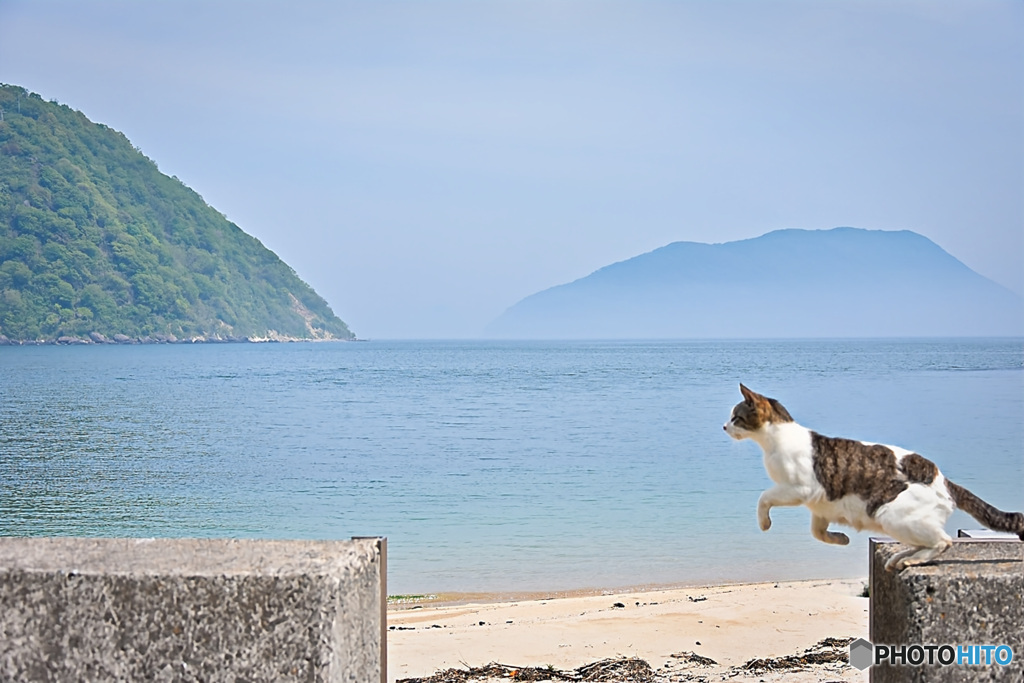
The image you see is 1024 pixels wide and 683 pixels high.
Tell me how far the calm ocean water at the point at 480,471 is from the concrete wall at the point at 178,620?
808 centimetres

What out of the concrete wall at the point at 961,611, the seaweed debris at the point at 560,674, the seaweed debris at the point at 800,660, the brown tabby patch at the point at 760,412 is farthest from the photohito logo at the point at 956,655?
the seaweed debris at the point at 800,660

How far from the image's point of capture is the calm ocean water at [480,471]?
11.9m

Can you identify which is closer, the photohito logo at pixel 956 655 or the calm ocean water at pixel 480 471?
the photohito logo at pixel 956 655

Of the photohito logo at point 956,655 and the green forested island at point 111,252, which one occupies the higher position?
the green forested island at point 111,252

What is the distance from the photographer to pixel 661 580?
10648 millimetres

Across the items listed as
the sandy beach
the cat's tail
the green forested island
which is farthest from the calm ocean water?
the green forested island

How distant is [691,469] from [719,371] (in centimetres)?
4538

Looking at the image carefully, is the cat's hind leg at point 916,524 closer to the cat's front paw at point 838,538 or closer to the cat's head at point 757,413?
the cat's front paw at point 838,538

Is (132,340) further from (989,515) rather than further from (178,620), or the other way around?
(989,515)

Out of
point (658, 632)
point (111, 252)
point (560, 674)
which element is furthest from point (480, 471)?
point (111, 252)

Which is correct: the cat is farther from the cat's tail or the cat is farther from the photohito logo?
the photohito logo

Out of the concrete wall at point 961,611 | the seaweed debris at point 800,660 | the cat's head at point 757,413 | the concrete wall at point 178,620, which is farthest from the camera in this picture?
the seaweed debris at point 800,660

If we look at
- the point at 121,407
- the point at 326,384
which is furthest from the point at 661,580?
the point at 326,384

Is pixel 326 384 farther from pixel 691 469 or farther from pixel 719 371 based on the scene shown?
pixel 691 469
